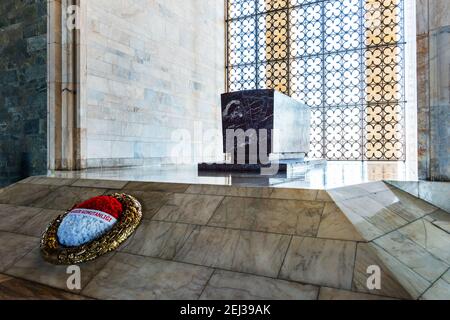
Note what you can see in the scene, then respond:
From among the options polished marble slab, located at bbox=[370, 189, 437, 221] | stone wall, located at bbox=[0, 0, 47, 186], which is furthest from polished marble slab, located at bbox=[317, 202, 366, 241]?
stone wall, located at bbox=[0, 0, 47, 186]

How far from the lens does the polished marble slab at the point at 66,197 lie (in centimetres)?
343

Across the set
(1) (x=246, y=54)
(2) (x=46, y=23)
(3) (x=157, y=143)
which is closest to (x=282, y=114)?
(3) (x=157, y=143)

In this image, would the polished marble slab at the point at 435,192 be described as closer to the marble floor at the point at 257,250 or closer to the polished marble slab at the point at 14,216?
the marble floor at the point at 257,250

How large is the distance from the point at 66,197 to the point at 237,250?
212 cm

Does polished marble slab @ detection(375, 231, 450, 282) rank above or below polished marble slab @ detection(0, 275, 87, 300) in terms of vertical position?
above

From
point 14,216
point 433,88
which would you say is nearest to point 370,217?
point 433,88

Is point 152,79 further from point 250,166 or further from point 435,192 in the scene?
point 435,192

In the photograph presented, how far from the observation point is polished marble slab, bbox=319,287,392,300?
5.93ft

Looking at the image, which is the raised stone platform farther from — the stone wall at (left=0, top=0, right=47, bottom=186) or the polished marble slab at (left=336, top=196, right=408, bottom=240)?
the stone wall at (left=0, top=0, right=47, bottom=186)

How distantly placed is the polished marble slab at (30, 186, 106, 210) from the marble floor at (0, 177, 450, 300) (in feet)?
0.87

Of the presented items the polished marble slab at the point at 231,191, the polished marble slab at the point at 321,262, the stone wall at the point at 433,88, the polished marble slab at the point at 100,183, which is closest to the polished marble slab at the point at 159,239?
the polished marble slab at the point at 231,191

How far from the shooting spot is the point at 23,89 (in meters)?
6.25

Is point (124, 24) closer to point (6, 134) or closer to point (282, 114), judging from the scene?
point (6, 134)
